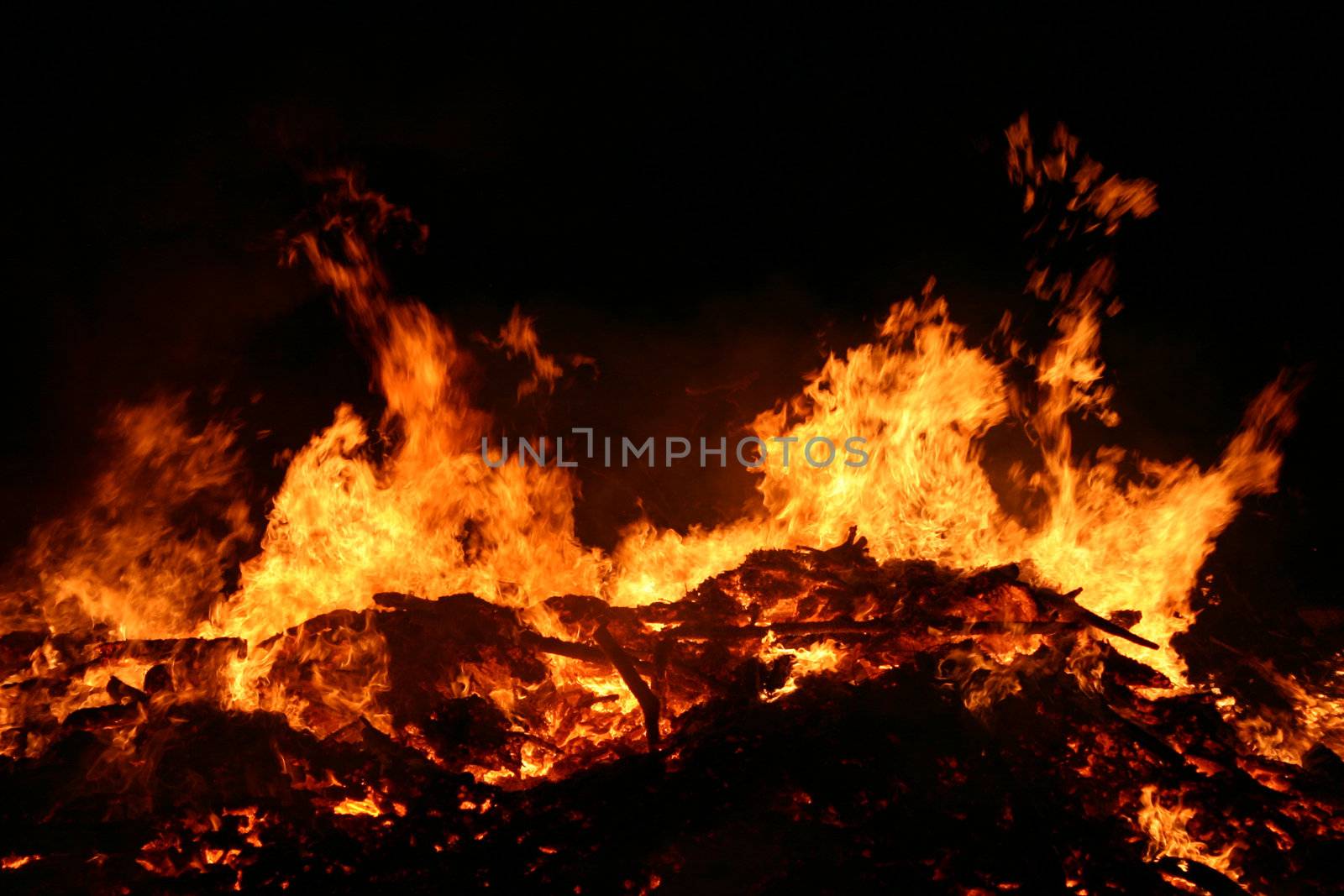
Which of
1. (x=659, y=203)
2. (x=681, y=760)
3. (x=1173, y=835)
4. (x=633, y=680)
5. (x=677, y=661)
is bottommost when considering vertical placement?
(x=1173, y=835)

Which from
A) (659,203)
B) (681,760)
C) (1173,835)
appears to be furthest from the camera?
(659,203)

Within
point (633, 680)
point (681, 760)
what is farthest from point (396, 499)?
point (681, 760)

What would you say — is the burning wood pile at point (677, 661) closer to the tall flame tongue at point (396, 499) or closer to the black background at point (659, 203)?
the tall flame tongue at point (396, 499)

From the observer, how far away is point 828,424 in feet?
24.4

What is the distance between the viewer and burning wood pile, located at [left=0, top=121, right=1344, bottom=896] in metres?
3.58

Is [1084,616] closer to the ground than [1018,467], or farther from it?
closer to the ground

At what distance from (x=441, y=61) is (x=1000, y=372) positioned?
6.08 m

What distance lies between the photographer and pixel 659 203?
7398mm

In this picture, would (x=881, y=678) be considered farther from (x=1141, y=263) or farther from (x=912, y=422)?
(x=1141, y=263)

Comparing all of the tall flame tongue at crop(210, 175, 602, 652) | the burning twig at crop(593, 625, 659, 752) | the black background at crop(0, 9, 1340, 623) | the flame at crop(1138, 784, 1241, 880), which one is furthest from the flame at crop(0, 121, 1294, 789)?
the flame at crop(1138, 784, 1241, 880)

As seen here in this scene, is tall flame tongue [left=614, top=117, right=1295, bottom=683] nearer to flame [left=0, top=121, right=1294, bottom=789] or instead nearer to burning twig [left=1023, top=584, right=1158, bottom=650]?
flame [left=0, top=121, right=1294, bottom=789]

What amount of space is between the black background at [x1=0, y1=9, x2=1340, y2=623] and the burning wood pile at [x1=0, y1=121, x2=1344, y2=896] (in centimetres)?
35

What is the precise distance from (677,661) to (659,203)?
175 inches

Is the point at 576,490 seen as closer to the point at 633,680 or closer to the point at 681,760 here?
the point at 633,680
